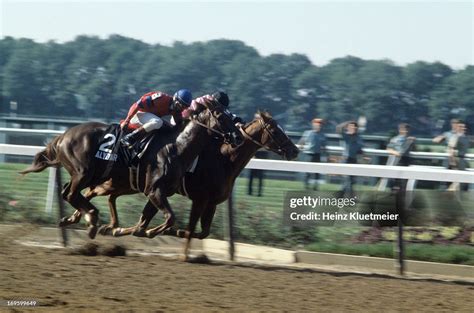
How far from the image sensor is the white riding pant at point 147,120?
1012 centimetres

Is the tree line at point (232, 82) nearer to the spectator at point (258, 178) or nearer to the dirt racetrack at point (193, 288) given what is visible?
the spectator at point (258, 178)

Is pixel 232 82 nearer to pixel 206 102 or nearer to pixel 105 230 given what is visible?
pixel 206 102

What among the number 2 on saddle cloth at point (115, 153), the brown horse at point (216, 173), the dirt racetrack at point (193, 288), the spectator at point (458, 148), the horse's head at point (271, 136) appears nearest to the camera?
the dirt racetrack at point (193, 288)

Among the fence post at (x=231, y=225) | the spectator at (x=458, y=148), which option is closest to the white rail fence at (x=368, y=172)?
the fence post at (x=231, y=225)

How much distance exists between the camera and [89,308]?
664 centimetres

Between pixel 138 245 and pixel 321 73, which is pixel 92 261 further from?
pixel 321 73

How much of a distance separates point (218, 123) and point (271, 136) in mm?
627

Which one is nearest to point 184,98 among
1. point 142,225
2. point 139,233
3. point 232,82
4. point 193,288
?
point 142,225

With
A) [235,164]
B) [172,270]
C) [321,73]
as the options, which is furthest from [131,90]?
[172,270]

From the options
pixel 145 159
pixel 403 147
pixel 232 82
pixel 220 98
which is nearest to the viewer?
pixel 145 159

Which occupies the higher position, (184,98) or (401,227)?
(184,98)

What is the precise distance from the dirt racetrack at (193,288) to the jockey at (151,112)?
4.65 ft

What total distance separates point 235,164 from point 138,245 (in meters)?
1.68

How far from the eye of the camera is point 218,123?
10.2 meters
